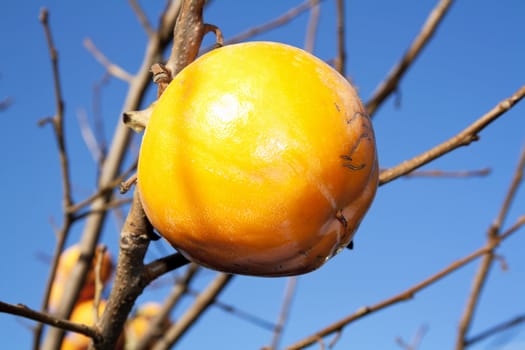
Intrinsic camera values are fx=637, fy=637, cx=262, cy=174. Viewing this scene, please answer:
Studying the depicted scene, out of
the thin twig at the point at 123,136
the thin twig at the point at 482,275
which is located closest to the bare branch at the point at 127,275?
the thin twig at the point at 482,275

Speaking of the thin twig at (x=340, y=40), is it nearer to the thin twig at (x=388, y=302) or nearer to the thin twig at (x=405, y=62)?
the thin twig at (x=405, y=62)

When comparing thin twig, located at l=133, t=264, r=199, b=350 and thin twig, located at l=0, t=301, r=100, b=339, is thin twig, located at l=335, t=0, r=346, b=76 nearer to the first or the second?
thin twig, located at l=133, t=264, r=199, b=350

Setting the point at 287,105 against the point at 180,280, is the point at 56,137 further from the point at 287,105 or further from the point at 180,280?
the point at 287,105

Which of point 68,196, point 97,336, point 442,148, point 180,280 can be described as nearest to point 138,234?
point 97,336

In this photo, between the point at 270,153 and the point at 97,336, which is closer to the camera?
the point at 270,153

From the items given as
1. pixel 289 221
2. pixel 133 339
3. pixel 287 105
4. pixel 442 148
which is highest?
pixel 133 339

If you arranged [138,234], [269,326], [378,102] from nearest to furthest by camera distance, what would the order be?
1. [138,234]
2. [378,102]
3. [269,326]

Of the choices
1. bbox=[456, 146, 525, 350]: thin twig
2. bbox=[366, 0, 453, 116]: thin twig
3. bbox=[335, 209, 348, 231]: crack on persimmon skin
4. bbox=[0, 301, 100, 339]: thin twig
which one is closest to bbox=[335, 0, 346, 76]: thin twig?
bbox=[366, 0, 453, 116]: thin twig
